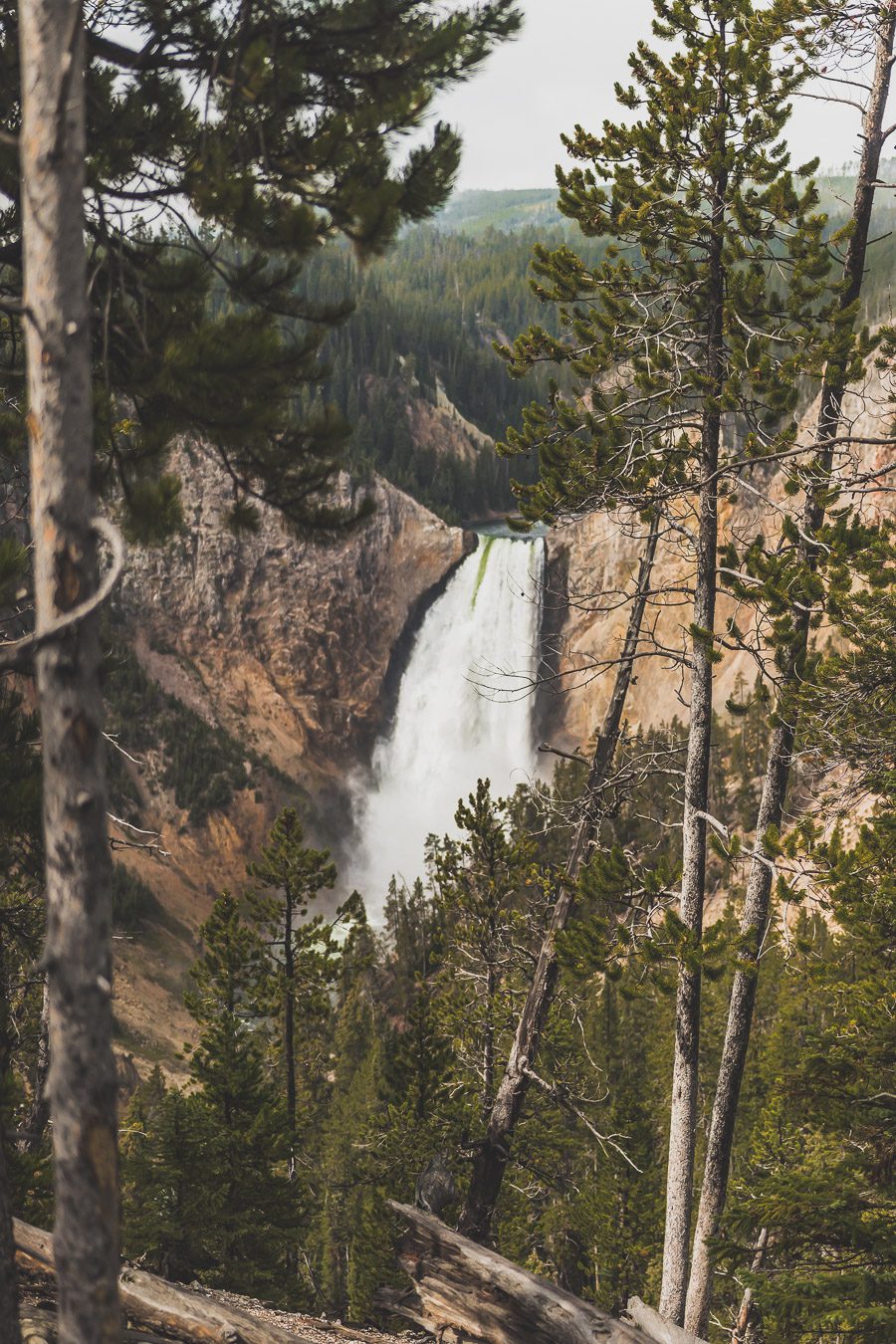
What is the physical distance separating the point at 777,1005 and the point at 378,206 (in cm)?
2915

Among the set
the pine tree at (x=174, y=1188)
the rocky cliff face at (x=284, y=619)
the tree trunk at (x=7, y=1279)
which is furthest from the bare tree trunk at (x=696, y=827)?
the rocky cliff face at (x=284, y=619)

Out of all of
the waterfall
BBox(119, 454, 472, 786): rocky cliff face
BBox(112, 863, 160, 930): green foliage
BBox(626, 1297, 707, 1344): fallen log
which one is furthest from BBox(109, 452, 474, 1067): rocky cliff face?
BBox(626, 1297, 707, 1344): fallen log

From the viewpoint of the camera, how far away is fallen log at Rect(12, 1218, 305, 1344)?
7.05 metres

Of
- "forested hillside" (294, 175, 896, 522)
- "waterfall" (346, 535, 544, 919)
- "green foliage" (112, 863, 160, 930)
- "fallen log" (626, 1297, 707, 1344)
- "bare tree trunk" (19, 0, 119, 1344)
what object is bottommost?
"green foliage" (112, 863, 160, 930)

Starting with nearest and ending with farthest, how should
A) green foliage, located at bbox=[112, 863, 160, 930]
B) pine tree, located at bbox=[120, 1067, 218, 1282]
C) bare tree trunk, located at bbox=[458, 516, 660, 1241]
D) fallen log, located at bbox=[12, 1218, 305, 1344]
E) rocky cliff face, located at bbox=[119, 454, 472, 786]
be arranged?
fallen log, located at bbox=[12, 1218, 305, 1344]
bare tree trunk, located at bbox=[458, 516, 660, 1241]
pine tree, located at bbox=[120, 1067, 218, 1282]
green foliage, located at bbox=[112, 863, 160, 930]
rocky cliff face, located at bbox=[119, 454, 472, 786]

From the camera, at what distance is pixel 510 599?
60.9m

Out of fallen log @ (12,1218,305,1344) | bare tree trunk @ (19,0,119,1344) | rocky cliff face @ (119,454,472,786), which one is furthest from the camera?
rocky cliff face @ (119,454,472,786)

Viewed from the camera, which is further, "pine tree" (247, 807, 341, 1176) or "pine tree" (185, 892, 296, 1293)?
"pine tree" (247, 807, 341, 1176)

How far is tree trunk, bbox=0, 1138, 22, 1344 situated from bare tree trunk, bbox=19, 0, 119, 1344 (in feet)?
2.84

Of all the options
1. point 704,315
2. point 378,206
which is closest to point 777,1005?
point 704,315

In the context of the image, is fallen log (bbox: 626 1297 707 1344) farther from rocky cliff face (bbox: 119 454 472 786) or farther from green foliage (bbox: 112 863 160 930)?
rocky cliff face (bbox: 119 454 472 786)

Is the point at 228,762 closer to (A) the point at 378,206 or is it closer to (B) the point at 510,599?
(B) the point at 510,599

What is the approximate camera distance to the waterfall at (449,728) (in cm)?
6200

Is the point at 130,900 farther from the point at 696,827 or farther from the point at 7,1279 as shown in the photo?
Result: the point at 7,1279
